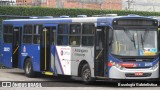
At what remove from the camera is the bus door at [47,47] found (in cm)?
2233

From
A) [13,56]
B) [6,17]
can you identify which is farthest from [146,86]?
[6,17]

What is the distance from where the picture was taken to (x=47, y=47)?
74.7 feet

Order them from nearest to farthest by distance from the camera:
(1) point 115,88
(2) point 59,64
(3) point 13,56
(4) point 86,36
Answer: (1) point 115,88 < (4) point 86,36 < (2) point 59,64 < (3) point 13,56

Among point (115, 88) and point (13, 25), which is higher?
point (13, 25)

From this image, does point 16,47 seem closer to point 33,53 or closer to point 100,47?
point 33,53

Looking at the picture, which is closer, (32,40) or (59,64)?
(59,64)

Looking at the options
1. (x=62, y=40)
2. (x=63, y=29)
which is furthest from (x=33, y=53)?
(x=63, y=29)

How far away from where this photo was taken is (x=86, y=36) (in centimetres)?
1994

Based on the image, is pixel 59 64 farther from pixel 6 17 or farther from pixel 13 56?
pixel 6 17

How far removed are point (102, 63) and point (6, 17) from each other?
13.1 metres

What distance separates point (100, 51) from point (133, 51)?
1.23 metres

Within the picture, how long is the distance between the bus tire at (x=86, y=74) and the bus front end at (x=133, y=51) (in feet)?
3.72

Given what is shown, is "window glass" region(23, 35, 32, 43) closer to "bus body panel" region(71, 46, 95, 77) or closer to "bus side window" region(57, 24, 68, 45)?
"bus side window" region(57, 24, 68, 45)

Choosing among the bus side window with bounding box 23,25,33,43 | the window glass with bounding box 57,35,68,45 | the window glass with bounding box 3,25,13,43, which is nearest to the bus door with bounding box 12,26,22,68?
the window glass with bounding box 3,25,13,43
